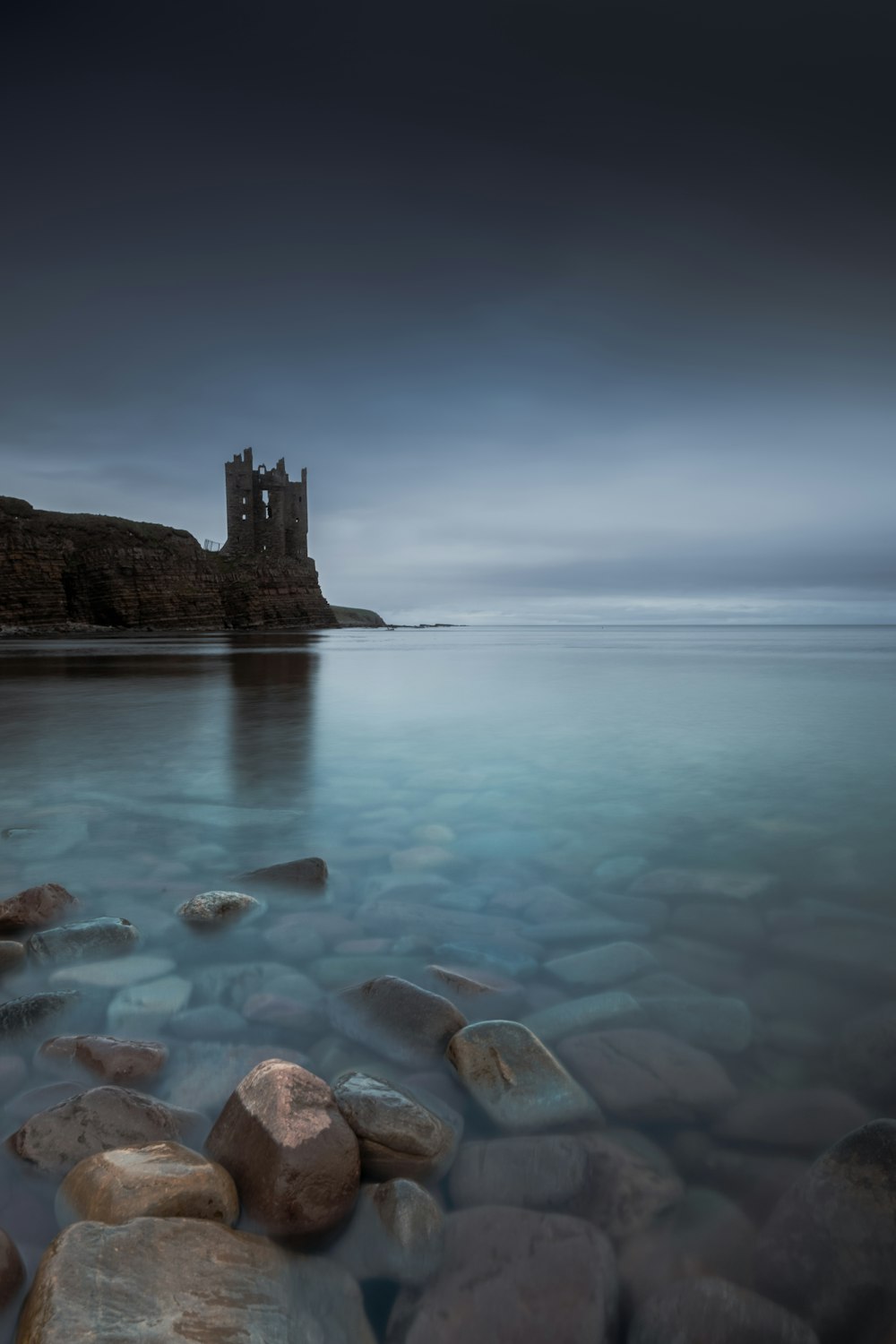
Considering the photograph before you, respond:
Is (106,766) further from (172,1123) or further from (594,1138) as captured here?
(594,1138)

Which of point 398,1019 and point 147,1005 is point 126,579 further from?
point 398,1019

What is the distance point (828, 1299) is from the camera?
53.2 inches

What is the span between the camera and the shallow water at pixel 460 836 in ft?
7.86

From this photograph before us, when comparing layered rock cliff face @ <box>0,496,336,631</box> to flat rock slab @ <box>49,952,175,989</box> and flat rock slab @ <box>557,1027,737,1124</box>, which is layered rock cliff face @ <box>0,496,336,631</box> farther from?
flat rock slab @ <box>557,1027,737,1124</box>

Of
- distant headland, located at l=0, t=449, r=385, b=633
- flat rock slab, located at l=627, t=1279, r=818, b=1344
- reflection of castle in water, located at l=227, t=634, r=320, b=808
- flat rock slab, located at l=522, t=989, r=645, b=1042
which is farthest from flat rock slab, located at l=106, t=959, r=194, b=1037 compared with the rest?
distant headland, located at l=0, t=449, r=385, b=633

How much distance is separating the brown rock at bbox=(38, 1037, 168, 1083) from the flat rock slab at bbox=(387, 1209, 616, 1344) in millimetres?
981

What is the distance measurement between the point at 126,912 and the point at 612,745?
18.1 ft

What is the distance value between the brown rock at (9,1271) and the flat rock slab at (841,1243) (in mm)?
1434

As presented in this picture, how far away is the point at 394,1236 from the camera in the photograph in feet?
4.86

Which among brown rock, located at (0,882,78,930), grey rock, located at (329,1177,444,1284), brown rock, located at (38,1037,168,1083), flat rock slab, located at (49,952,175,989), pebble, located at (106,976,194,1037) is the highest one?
brown rock, located at (0,882,78,930)

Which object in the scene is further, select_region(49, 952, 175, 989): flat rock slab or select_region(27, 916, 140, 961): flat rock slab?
select_region(27, 916, 140, 961): flat rock slab

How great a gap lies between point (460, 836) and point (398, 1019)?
2.03 meters

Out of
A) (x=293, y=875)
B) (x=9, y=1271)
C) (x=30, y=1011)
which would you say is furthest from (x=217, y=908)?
(x=9, y=1271)

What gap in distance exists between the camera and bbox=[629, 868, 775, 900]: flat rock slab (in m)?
3.33
